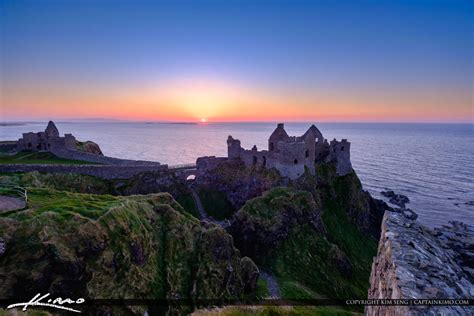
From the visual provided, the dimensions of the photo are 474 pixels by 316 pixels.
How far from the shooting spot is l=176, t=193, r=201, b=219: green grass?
51.7 metres

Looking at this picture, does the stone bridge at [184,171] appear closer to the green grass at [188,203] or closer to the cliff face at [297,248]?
the green grass at [188,203]

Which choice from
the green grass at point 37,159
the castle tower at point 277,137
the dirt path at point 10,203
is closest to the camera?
the dirt path at point 10,203

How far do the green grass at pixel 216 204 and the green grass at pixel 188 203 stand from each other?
1.98 meters

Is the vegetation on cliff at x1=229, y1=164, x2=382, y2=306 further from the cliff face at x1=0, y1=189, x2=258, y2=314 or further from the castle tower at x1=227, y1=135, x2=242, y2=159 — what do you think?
the castle tower at x1=227, y1=135, x2=242, y2=159

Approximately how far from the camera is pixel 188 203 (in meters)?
53.2

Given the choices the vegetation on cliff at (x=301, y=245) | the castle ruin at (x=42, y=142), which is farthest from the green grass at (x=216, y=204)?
the castle ruin at (x=42, y=142)

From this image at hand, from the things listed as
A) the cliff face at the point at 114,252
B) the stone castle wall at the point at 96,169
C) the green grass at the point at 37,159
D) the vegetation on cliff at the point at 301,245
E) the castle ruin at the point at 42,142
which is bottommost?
the vegetation on cliff at the point at 301,245

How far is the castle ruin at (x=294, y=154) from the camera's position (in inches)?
2010

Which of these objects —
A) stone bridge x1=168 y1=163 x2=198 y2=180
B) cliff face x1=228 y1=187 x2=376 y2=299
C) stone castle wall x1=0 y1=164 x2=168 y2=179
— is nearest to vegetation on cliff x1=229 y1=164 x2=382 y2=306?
cliff face x1=228 y1=187 x2=376 y2=299

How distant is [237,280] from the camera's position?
28953 millimetres

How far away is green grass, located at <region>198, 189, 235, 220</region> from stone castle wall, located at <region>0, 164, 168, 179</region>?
9.46 m

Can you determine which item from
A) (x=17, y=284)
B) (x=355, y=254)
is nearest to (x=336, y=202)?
(x=355, y=254)

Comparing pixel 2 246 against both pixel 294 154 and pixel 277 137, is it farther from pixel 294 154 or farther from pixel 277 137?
pixel 277 137

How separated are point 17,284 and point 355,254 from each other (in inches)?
1844
